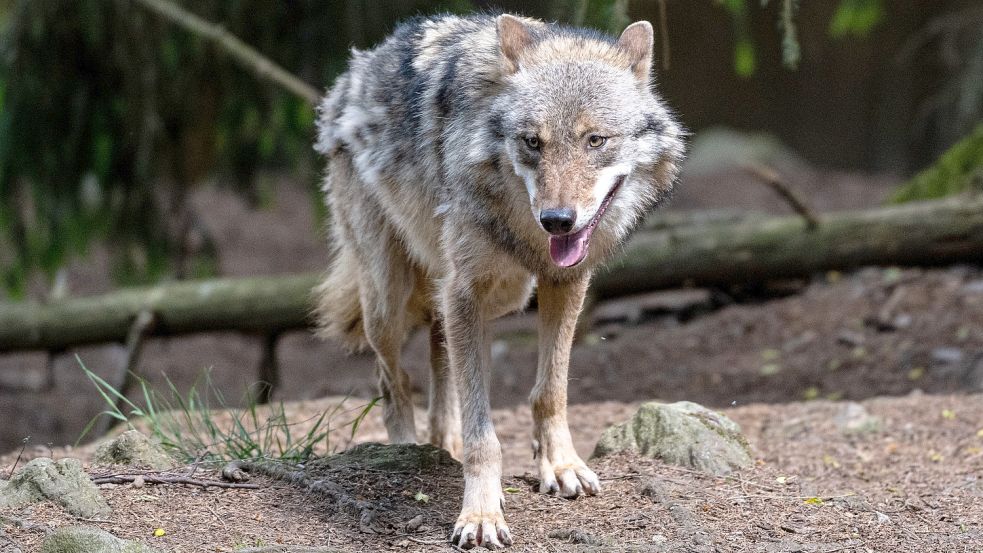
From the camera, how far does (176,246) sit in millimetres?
8758

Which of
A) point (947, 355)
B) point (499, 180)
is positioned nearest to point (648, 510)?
point (499, 180)

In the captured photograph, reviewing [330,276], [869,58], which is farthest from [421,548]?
[869,58]

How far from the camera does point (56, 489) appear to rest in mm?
3461

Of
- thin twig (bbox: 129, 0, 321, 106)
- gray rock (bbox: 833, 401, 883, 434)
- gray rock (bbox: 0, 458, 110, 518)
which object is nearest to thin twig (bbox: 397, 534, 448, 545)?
gray rock (bbox: 0, 458, 110, 518)

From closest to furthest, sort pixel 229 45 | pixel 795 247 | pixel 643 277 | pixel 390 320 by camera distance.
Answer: pixel 390 320
pixel 229 45
pixel 795 247
pixel 643 277

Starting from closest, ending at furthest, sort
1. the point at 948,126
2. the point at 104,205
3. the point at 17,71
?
the point at 17,71 → the point at 104,205 → the point at 948,126

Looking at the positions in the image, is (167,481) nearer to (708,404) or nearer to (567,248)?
(567,248)

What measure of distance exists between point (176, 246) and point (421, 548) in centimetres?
587

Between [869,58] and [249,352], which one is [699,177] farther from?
[249,352]

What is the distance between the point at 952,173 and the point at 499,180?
578cm

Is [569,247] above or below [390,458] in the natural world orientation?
above

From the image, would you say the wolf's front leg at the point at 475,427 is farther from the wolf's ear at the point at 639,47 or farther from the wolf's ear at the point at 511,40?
the wolf's ear at the point at 639,47

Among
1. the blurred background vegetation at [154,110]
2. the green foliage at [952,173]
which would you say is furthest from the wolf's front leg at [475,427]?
the green foliage at [952,173]

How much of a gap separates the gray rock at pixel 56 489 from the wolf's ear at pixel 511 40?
2152 millimetres
